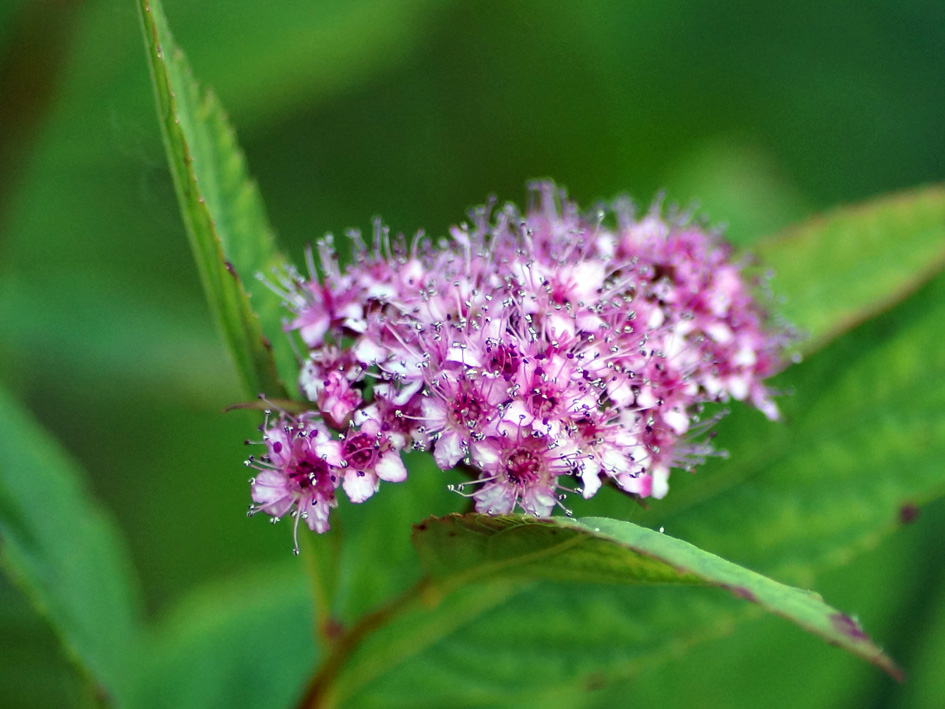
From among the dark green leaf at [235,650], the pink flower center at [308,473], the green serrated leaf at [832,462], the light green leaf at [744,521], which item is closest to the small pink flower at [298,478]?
the pink flower center at [308,473]

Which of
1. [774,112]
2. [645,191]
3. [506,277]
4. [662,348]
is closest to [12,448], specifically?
[506,277]

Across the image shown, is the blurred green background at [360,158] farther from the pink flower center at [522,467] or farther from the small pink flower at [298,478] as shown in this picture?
the pink flower center at [522,467]

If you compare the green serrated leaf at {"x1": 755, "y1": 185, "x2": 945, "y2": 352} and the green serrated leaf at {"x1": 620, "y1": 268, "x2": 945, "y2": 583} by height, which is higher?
the green serrated leaf at {"x1": 755, "y1": 185, "x2": 945, "y2": 352}

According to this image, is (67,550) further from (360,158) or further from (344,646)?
(360,158)

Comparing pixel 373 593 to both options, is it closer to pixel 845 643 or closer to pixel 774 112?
pixel 845 643

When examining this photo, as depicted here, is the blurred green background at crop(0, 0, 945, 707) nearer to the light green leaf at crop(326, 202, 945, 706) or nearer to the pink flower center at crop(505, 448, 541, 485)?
the light green leaf at crop(326, 202, 945, 706)

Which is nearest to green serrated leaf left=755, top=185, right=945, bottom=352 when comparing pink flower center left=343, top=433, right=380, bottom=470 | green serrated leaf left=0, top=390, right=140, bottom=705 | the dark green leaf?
pink flower center left=343, top=433, right=380, bottom=470

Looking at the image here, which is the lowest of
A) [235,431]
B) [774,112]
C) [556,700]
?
[556,700]
